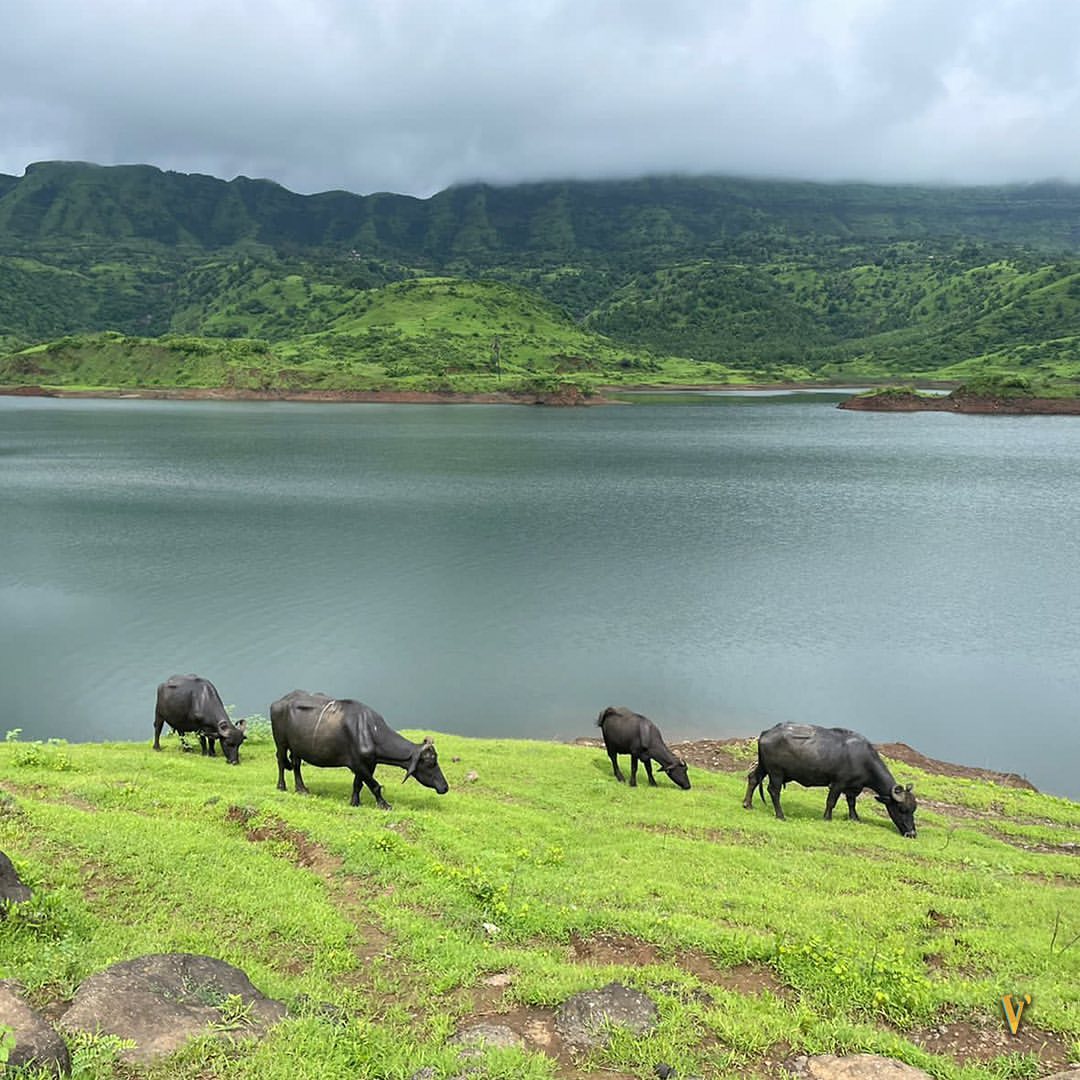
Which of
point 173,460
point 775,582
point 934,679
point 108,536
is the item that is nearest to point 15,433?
point 173,460

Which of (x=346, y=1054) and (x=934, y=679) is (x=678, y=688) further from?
(x=346, y=1054)

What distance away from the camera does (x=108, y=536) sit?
6003 centimetres

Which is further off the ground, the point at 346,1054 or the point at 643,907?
the point at 346,1054

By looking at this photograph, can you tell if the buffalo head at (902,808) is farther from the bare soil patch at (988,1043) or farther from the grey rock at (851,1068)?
the grey rock at (851,1068)

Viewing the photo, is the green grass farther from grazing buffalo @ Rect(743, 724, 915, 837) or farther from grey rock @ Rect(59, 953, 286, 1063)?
grazing buffalo @ Rect(743, 724, 915, 837)

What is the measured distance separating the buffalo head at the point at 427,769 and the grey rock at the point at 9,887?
840cm

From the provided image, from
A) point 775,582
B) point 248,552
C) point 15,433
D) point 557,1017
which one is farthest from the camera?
point 15,433

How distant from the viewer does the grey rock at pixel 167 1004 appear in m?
8.25

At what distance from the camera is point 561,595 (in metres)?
47.5

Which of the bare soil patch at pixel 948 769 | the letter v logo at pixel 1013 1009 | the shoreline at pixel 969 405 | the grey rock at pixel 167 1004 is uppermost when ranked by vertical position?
the shoreline at pixel 969 405

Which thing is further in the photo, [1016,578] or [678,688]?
[1016,578]

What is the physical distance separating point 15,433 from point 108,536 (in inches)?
3751

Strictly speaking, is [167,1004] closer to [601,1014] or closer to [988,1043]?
[601,1014]

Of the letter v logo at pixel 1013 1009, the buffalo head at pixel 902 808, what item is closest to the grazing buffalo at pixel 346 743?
the buffalo head at pixel 902 808
